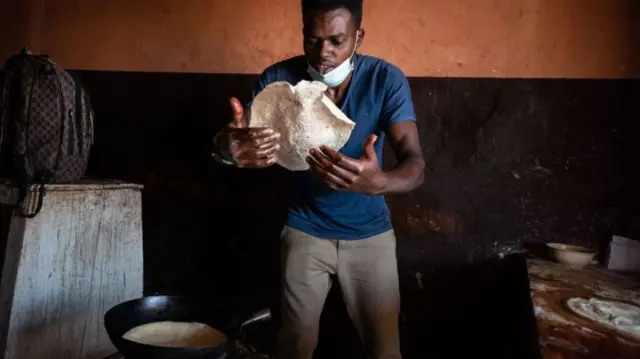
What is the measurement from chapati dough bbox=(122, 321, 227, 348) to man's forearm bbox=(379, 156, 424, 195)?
57 cm

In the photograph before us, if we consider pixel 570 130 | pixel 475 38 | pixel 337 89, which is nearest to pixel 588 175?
pixel 570 130

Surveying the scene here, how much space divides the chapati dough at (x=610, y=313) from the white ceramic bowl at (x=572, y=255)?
1.56 feet

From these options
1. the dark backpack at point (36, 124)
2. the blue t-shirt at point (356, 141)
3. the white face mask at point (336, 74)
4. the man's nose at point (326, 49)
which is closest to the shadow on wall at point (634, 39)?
the blue t-shirt at point (356, 141)

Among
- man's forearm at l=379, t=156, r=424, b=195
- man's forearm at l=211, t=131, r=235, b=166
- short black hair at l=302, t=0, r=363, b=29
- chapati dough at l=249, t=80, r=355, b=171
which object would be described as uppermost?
short black hair at l=302, t=0, r=363, b=29

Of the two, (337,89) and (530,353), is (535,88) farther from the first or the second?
(530,353)

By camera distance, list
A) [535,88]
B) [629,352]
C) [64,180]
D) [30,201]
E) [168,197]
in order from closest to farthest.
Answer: [629,352] < [30,201] < [64,180] < [535,88] < [168,197]

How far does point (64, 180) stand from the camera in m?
1.92

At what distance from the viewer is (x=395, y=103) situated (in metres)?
1.65

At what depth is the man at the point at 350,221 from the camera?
1.64 m

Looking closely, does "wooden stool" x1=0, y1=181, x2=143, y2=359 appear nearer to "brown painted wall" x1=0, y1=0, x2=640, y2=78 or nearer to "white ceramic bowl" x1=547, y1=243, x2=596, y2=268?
"brown painted wall" x1=0, y1=0, x2=640, y2=78

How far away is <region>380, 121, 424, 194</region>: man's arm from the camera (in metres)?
1.44

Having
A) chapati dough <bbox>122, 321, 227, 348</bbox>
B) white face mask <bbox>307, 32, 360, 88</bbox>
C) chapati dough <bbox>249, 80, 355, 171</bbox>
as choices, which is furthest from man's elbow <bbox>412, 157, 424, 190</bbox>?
chapati dough <bbox>122, 321, 227, 348</bbox>

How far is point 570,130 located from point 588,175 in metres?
0.19

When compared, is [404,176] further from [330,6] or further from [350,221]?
[330,6]
